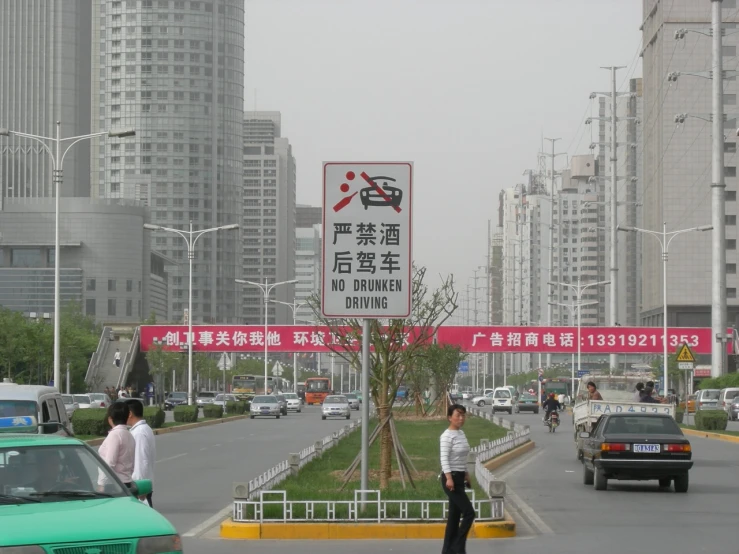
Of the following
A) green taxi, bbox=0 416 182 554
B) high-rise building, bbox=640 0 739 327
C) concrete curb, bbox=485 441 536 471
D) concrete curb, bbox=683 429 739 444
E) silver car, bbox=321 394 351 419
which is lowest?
silver car, bbox=321 394 351 419

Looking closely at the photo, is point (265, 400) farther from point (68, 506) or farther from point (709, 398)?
point (68, 506)

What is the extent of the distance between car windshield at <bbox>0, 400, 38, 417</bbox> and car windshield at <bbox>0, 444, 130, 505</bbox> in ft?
29.2

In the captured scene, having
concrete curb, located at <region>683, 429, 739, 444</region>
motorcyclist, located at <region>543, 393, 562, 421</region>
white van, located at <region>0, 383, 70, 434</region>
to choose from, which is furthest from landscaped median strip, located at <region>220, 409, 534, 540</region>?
motorcyclist, located at <region>543, 393, 562, 421</region>

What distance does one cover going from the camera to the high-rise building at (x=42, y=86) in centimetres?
17238

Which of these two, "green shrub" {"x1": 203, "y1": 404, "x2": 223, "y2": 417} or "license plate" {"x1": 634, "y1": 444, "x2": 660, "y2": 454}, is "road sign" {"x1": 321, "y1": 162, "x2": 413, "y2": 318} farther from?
"green shrub" {"x1": 203, "y1": 404, "x2": 223, "y2": 417}

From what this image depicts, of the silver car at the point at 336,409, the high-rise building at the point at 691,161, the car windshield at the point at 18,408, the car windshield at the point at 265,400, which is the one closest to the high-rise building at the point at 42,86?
the high-rise building at the point at 691,161

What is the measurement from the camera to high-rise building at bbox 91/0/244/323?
18525cm

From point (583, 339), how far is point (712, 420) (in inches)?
1536

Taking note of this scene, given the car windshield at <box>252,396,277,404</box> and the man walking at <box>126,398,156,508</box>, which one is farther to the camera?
the car windshield at <box>252,396,277,404</box>

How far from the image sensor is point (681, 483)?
21.8 metres

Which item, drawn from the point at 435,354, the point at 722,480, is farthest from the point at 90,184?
the point at 722,480

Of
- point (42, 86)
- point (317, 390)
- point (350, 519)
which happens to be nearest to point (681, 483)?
point (350, 519)

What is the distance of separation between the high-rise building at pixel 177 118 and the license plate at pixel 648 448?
167m

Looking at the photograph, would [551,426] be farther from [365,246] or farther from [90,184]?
[90,184]
